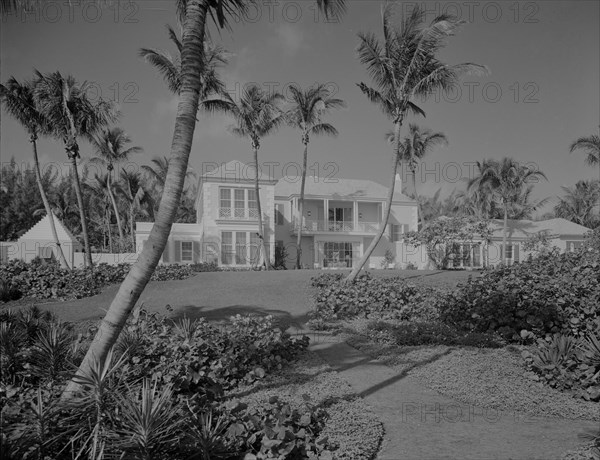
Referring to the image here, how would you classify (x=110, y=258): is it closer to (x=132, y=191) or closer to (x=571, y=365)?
(x=132, y=191)

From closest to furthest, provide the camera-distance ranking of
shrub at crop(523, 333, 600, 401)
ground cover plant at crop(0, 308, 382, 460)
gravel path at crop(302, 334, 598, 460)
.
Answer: ground cover plant at crop(0, 308, 382, 460), gravel path at crop(302, 334, 598, 460), shrub at crop(523, 333, 600, 401)

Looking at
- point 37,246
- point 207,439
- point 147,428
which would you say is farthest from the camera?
point 37,246

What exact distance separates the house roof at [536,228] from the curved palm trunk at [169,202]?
34528mm

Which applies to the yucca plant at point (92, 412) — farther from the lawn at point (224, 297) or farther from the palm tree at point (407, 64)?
the palm tree at point (407, 64)

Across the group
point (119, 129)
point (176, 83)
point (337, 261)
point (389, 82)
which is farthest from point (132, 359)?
point (119, 129)

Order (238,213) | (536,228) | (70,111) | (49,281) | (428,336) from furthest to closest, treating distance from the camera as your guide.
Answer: (536,228)
(238,213)
(70,111)
(49,281)
(428,336)

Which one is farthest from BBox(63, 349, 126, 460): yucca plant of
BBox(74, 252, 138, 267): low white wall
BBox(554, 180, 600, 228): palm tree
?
BBox(554, 180, 600, 228): palm tree

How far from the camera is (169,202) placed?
15.9 feet

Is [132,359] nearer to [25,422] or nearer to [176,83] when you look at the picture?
[25,422]

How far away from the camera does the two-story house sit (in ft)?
88.9

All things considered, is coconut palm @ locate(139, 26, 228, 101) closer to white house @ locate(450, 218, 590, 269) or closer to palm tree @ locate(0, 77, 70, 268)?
palm tree @ locate(0, 77, 70, 268)

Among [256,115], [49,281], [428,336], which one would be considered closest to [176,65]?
[256,115]

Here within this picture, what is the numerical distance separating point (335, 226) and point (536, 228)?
18.6 meters

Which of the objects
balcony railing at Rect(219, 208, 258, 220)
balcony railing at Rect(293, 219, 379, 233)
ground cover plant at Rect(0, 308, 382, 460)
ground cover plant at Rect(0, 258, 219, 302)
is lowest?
ground cover plant at Rect(0, 308, 382, 460)
